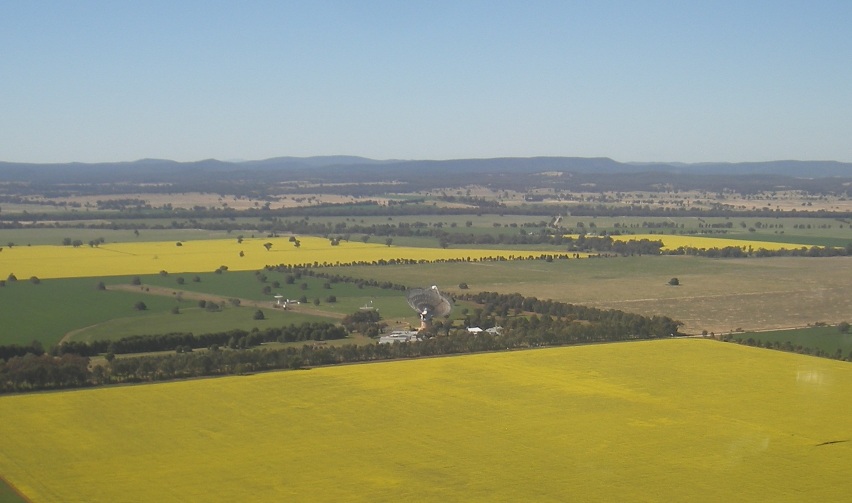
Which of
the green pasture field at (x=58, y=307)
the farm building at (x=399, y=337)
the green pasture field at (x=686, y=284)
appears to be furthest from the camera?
the green pasture field at (x=686, y=284)

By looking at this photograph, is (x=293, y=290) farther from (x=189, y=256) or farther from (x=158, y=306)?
(x=189, y=256)

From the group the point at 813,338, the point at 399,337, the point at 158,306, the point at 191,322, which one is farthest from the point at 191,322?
the point at 813,338

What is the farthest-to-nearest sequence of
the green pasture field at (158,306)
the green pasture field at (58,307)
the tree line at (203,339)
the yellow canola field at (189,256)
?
the yellow canola field at (189,256) → the green pasture field at (158,306) → the green pasture field at (58,307) → the tree line at (203,339)

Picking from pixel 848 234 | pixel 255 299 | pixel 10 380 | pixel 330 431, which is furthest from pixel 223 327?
pixel 848 234

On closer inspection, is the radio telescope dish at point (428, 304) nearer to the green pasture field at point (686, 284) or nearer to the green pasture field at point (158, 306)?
the green pasture field at point (158, 306)

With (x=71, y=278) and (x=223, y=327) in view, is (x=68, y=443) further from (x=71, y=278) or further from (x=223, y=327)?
(x=71, y=278)

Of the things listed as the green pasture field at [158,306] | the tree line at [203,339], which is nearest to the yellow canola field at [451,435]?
the tree line at [203,339]

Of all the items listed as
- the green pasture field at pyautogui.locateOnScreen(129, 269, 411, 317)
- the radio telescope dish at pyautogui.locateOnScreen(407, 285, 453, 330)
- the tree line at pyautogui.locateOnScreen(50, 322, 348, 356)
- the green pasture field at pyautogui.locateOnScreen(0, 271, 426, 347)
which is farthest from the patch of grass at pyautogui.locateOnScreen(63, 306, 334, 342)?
the radio telescope dish at pyautogui.locateOnScreen(407, 285, 453, 330)
